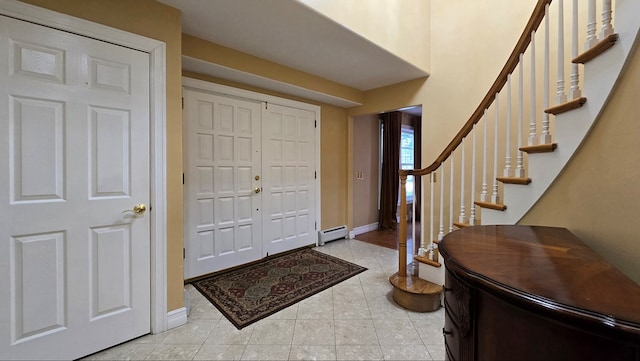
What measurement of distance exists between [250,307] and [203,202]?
48.1 inches

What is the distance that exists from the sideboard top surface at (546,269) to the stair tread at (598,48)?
0.77 metres

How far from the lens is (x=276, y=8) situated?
1.81 m

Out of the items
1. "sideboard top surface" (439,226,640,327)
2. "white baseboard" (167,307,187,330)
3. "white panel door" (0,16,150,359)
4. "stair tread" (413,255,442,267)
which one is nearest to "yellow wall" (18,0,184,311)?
"white baseboard" (167,307,187,330)

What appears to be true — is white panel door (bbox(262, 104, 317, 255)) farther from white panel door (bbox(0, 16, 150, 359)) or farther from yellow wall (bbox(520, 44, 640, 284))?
yellow wall (bbox(520, 44, 640, 284))

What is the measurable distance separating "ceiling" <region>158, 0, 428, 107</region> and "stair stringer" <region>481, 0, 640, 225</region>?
5.32 feet

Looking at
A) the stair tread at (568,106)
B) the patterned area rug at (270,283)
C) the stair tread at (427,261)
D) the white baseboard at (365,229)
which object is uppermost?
the stair tread at (568,106)

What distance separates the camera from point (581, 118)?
1.11 meters

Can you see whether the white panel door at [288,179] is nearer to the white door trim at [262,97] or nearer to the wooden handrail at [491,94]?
the white door trim at [262,97]

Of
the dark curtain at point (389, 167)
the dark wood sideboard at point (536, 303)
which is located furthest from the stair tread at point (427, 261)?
the dark curtain at point (389, 167)

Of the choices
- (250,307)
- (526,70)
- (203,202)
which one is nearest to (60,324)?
(250,307)

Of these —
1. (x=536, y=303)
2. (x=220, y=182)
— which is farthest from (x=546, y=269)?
(x=220, y=182)

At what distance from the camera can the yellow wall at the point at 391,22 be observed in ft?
6.63

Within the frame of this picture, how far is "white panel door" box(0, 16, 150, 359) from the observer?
132 centimetres

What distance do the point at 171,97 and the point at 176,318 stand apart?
1619mm
